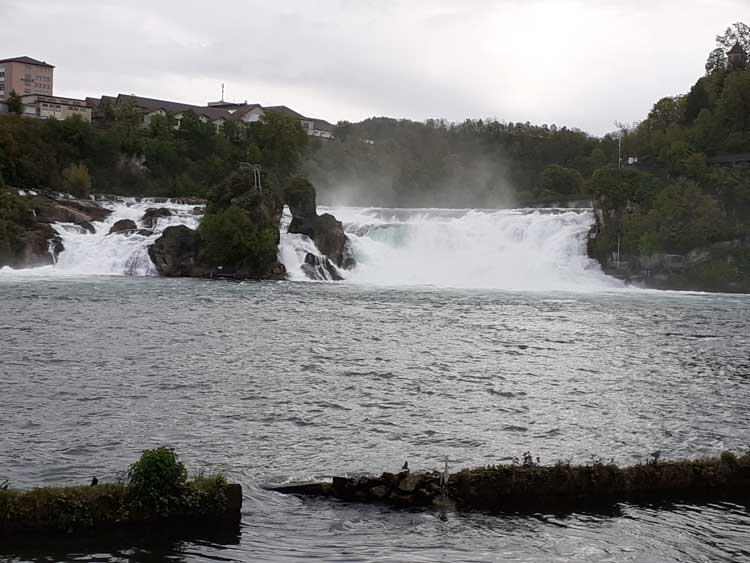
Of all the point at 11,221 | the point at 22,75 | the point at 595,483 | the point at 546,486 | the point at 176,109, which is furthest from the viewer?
the point at 22,75

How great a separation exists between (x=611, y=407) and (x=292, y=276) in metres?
42.7

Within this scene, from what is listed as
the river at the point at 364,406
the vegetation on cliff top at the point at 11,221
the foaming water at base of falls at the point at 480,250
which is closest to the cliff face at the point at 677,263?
the foaming water at base of falls at the point at 480,250

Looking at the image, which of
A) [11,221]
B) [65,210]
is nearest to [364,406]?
[11,221]

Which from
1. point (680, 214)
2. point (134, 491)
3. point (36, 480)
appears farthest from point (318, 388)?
point (680, 214)

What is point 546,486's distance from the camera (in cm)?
1276

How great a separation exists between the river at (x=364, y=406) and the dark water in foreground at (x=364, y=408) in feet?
0.18

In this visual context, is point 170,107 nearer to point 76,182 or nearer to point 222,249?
point 76,182

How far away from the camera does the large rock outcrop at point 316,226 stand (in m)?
64.5

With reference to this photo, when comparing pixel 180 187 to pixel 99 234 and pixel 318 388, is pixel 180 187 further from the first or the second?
pixel 318 388

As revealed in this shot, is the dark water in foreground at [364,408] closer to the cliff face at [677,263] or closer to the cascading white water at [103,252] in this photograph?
the cascading white water at [103,252]

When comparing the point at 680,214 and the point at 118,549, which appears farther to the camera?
the point at 680,214

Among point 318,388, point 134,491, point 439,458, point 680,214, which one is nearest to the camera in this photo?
point 134,491

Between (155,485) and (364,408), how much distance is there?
8560 mm

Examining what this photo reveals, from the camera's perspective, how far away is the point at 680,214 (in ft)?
226
